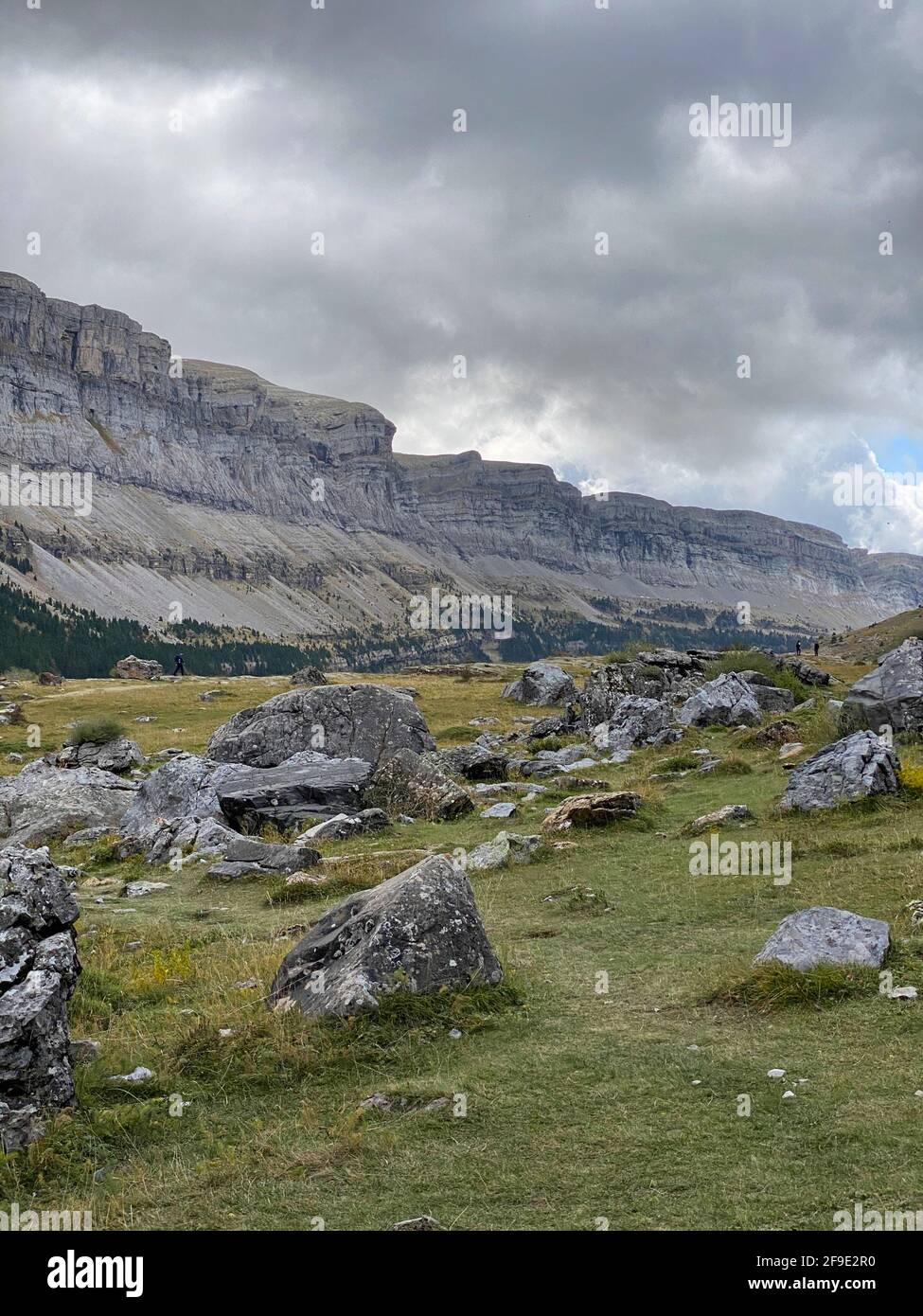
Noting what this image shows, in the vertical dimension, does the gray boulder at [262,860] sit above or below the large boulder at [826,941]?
below

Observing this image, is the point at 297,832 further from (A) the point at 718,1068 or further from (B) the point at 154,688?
(B) the point at 154,688

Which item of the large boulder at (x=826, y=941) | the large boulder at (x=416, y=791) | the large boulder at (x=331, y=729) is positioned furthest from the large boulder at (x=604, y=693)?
the large boulder at (x=826, y=941)

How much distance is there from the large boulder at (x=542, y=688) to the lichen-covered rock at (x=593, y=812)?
4373cm

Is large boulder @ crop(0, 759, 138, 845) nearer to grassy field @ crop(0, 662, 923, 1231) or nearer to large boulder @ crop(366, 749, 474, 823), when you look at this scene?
large boulder @ crop(366, 749, 474, 823)

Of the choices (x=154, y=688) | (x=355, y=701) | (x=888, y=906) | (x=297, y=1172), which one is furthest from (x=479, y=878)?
(x=154, y=688)

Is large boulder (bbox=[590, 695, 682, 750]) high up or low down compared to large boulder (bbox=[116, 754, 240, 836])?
up

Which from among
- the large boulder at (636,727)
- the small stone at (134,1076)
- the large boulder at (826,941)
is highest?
the large boulder at (636,727)

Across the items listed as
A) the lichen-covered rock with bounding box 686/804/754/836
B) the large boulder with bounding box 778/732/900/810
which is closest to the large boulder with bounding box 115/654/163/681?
the lichen-covered rock with bounding box 686/804/754/836

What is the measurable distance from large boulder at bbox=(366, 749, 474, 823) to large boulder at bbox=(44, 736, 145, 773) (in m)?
17.5

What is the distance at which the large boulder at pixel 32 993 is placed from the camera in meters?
9.06

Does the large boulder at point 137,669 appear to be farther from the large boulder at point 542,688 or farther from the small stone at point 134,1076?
the small stone at point 134,1076

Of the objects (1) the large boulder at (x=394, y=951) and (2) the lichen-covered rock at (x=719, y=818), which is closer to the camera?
(1) the large boulder at (x=394, y=951)

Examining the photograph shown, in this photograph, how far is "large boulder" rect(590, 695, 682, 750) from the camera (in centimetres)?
3975

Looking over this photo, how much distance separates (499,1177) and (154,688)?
8609cm
